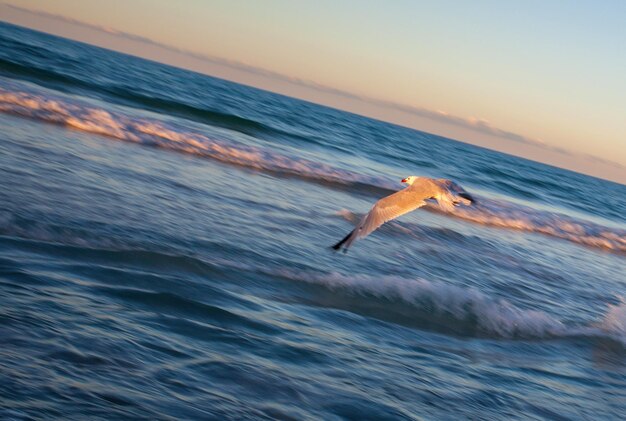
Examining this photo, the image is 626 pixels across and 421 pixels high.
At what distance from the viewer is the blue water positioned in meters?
4.52

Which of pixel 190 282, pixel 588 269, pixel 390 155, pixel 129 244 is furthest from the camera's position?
pixel 390 155

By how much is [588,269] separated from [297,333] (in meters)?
8.07

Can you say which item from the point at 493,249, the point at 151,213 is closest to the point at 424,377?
the point at 151,213

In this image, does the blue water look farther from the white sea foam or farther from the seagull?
the seagull

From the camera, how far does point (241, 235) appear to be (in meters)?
8.07

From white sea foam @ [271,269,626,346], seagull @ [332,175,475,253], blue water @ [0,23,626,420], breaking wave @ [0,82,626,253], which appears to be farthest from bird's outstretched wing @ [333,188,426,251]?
breaking wave @ [0,82,626,253]

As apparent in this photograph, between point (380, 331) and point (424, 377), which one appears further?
point (380, 331)

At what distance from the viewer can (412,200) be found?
641 centimetres

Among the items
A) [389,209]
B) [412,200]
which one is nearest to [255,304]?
[389,209]

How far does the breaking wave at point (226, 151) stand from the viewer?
45.3ft

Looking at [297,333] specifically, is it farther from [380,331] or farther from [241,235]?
[241,235]

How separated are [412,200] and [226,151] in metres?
9.02

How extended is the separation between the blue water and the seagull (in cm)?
77

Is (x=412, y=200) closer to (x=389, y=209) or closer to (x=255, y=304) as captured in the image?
(x=389, y=209)
